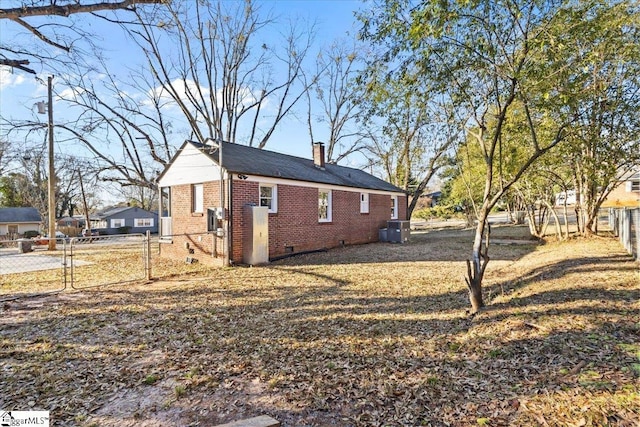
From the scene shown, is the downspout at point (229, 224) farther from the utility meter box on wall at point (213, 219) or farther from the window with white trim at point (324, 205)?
the window with white trim at point (324, 205)

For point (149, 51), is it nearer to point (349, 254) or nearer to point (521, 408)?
point (349, 254)

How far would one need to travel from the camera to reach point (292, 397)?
307 cm

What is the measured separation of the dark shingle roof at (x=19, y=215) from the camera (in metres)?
36.0

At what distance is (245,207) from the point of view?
10.4 meters

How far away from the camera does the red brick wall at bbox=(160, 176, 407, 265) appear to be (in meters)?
10.4

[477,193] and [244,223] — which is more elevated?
[477,193]

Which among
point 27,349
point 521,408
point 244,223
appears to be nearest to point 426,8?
point 521,408

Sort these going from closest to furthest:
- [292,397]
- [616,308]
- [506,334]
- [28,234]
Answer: [292,397]
[506,334]
[616,308]
[28,234]

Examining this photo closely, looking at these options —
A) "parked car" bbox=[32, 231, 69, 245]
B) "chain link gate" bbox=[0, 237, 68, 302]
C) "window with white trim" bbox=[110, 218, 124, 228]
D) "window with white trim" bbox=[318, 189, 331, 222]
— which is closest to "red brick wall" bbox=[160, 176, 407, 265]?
"window with white trim" bbox=[318, 189, 331, 222]

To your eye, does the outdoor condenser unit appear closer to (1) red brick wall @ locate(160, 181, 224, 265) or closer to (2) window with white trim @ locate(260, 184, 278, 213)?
(2) window with white trim @ locate(260, 184, 278, 213)

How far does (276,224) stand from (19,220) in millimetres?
39893

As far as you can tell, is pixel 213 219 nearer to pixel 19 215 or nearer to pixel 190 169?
pixel 190 169

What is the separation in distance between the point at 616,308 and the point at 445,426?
3.68 meters

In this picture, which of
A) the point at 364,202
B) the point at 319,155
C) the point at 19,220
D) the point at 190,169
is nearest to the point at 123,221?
the point at 19,220
